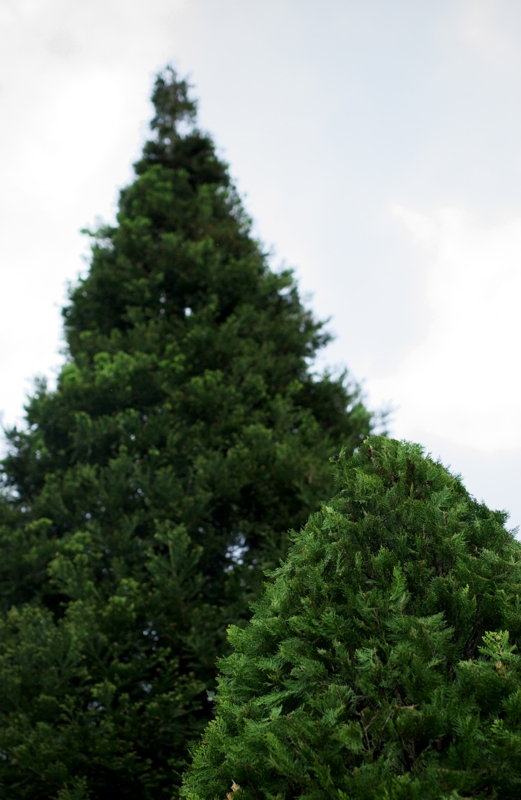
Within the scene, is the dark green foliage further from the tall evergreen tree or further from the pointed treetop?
the pointed treetop

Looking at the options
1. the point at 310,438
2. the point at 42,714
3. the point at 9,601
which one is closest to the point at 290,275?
the point at 310,438

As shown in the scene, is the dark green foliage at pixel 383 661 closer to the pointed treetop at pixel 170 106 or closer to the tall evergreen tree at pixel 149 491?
the tall evergreen tree at pixel 149 491

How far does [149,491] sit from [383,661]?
202 inches

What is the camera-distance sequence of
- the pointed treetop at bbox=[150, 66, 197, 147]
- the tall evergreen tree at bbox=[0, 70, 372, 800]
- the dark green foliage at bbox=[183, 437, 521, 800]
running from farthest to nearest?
the pointed treetop at bbox=[150, 66, 197, 147], the tall evergreen tree at bbox=[0, 70, 372, 800], the dark green foliage at bbox=[183, 437, 521, 800]

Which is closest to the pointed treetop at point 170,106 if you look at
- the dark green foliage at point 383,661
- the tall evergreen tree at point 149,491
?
the tall evergreen tree at point 149,491

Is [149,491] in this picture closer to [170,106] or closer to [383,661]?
[383,661]

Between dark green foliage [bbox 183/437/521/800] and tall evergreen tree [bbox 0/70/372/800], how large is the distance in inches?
123

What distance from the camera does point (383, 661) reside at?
8.38ft

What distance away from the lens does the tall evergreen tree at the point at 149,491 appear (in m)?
5.64

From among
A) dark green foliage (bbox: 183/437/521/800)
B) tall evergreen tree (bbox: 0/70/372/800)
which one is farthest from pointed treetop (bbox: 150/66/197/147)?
dark green foliage (bbox: 183/437/521/800)

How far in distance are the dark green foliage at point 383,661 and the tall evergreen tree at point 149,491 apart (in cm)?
312

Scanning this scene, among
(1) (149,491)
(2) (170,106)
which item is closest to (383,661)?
(1) (149,491)

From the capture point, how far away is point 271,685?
9.17ft

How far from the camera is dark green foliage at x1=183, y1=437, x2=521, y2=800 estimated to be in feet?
7.20
